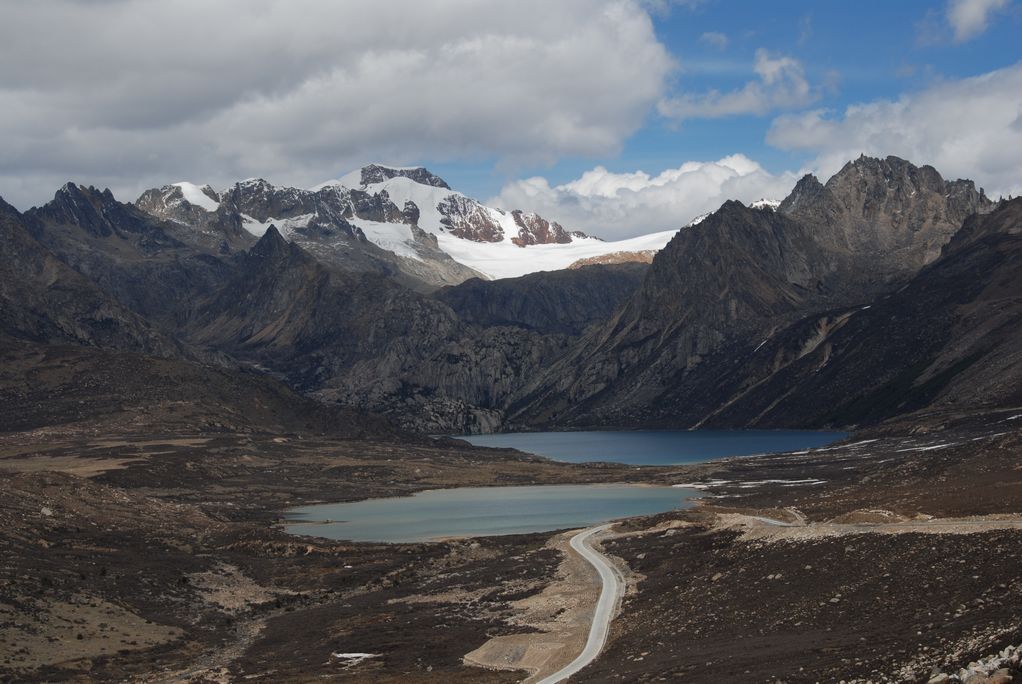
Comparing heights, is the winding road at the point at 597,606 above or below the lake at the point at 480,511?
above

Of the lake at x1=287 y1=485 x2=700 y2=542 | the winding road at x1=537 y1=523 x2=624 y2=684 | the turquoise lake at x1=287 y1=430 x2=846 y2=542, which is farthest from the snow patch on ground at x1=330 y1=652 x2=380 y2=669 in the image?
the turquoise lake at x1=287 y1=430 x2=846 y2=542

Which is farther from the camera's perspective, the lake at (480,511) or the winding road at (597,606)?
the lake at (480,511)

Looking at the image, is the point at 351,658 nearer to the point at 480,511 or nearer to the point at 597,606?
the point at 597,606

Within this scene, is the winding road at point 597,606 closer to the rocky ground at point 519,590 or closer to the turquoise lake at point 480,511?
the rocky ground at point 519,590

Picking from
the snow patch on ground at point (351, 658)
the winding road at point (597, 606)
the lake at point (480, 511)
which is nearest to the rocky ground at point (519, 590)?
the snow patch on ground at point (351, 658)

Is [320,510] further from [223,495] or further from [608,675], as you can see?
[608,675]

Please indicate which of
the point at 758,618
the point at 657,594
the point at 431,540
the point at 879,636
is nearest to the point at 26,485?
the point at 431,540

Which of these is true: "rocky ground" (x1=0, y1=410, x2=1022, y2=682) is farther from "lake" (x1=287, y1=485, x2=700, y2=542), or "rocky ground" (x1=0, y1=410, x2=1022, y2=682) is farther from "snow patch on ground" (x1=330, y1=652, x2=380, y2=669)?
"lake" (x1=287, y1=485, x2=700, y2=542)
